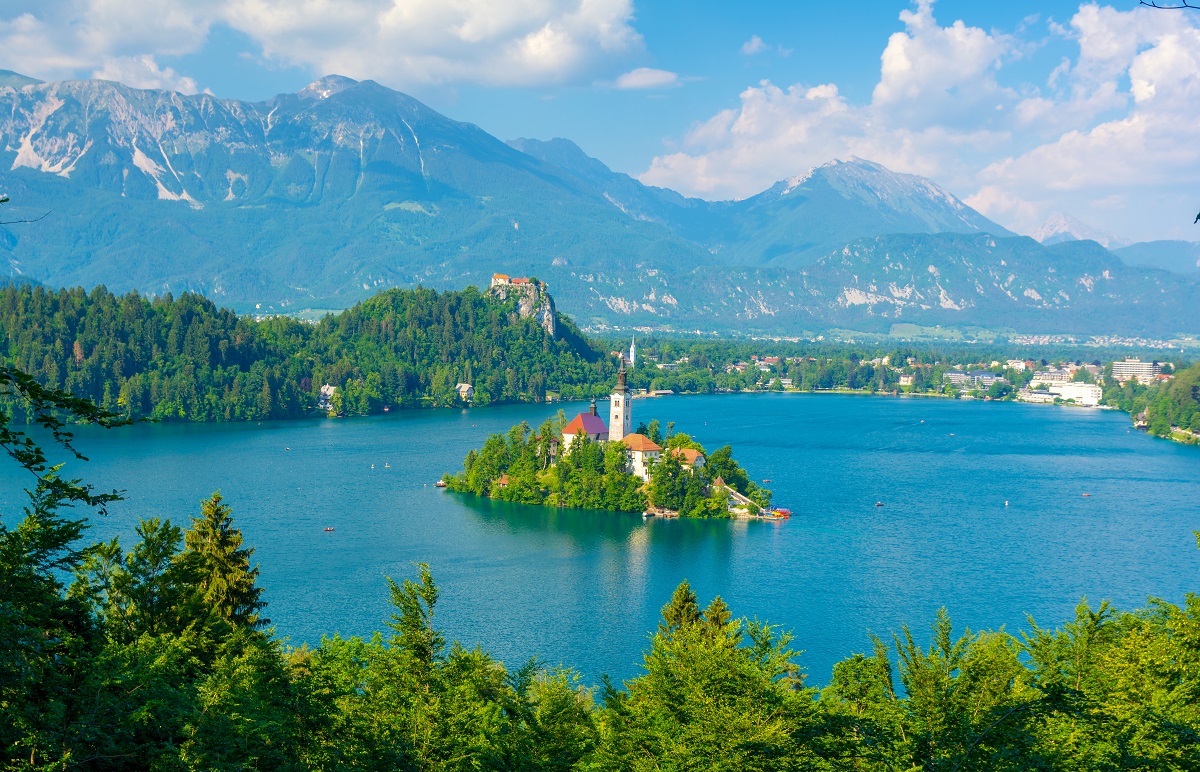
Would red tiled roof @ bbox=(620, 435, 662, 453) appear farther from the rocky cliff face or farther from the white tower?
the rocky cliff face

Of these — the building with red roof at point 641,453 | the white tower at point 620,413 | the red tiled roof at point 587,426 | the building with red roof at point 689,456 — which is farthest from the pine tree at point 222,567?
the white tower at point 620,413

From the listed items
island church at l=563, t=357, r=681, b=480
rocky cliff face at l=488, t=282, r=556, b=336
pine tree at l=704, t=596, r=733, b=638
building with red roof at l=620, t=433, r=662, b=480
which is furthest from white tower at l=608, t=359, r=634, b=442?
rocky cliff face at l=488, t=282, r=556, b=336

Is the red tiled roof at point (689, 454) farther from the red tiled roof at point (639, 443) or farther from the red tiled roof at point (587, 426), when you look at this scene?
the red tiled roof at point (587, 426)

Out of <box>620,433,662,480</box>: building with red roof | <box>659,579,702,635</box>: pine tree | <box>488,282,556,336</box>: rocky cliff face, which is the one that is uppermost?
<box>488,282,556,336</box>: rocky cliff face

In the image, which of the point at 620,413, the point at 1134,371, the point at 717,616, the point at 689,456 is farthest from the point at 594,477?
the point at 1134,371

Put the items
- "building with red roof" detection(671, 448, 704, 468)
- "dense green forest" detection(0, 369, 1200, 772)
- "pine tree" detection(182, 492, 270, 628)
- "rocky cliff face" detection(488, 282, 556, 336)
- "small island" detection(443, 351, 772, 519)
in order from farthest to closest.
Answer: "rocky cliff face" detection(488, 282, 556, 336) → "building with red roof" detection(671, 448, 704, 468) → "small island" detection(443, 351, 772, 519) → "pine tree" detection(182, 492, 270, 628) → "dense green forest" detection(0, 369, 1200, 772)

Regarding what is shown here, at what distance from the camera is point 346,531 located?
1754 inches

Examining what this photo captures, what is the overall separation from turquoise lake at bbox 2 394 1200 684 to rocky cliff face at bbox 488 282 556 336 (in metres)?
54.8

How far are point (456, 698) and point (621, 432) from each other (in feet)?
138

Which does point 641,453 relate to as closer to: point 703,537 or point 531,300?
point 703,537

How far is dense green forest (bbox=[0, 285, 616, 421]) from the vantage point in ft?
288

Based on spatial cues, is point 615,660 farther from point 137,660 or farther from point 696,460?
point 696,460

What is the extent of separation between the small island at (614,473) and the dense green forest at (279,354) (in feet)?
122

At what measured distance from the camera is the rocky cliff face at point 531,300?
132m
